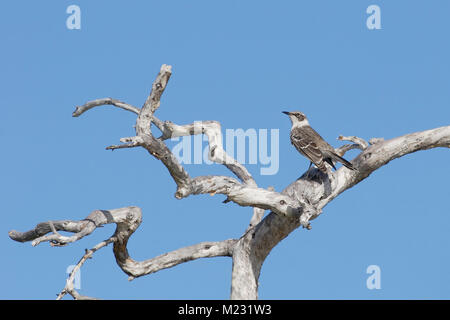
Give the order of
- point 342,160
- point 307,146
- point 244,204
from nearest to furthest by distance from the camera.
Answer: point 244,204 → point 342,160 → point 307,146

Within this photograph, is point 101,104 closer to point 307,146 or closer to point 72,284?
point 72,284

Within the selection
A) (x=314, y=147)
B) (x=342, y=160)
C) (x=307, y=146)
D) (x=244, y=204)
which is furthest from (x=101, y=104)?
(x=342, y=160)

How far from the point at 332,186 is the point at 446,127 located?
268cm

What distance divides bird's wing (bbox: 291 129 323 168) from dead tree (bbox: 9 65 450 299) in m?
0.53

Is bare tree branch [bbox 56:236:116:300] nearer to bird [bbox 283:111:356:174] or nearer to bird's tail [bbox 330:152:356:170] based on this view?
bird [bbox 283:111:356:174]

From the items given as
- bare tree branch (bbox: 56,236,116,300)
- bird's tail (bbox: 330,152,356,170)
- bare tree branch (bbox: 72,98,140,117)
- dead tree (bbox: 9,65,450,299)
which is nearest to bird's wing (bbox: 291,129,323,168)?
bird's tail (bbox: 330,152,356,170)

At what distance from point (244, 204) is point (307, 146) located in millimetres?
2010

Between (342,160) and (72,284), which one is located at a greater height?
(342,160)

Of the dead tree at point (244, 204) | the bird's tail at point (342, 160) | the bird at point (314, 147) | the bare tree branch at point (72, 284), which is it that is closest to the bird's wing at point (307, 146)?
the bird at point (314, 147)

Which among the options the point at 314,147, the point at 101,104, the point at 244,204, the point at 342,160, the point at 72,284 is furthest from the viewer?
the point at 101,104

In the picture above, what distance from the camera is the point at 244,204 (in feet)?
34.6

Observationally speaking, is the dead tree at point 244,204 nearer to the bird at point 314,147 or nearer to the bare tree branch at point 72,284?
the bare tree branch at point 72,284
